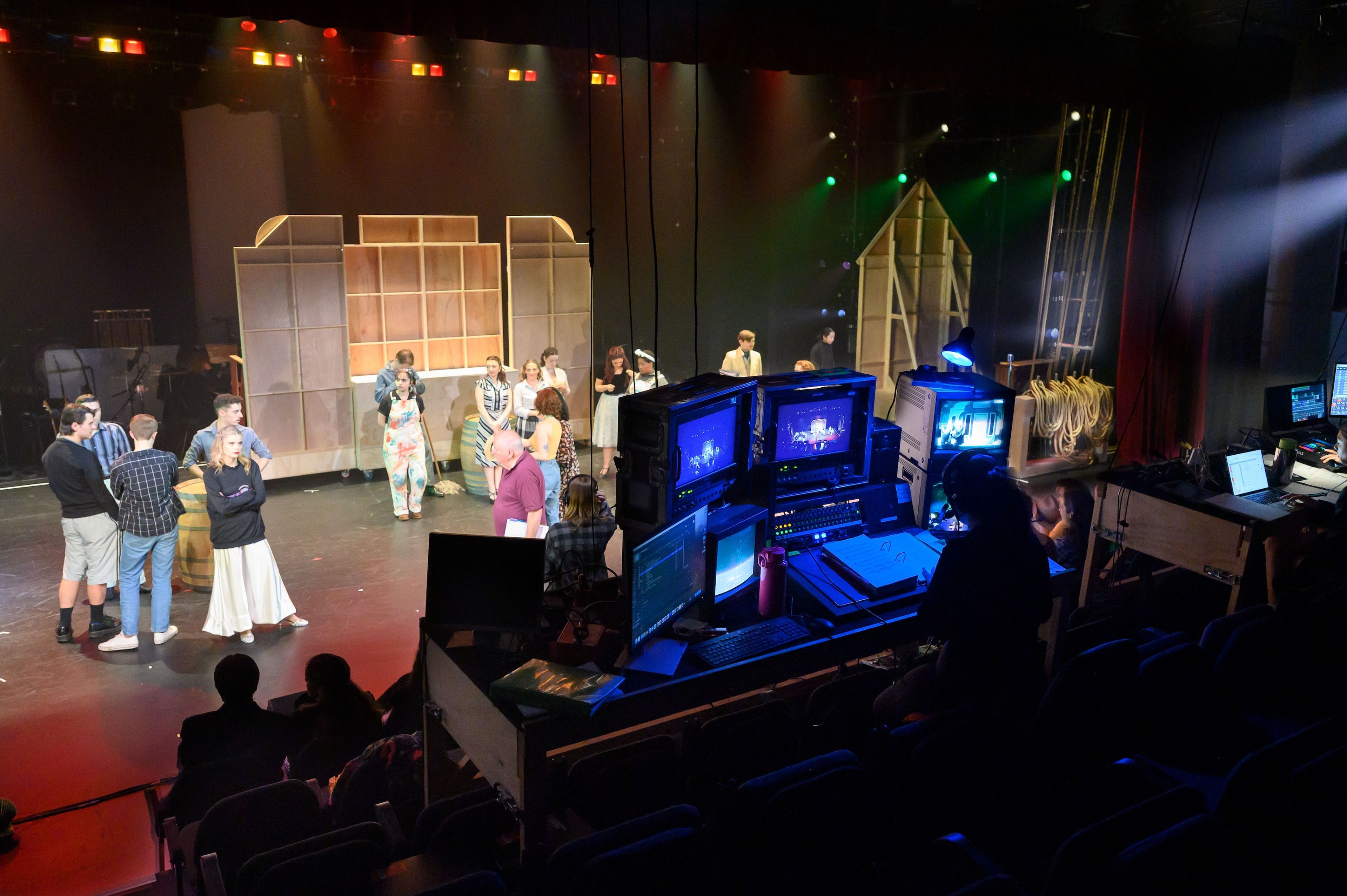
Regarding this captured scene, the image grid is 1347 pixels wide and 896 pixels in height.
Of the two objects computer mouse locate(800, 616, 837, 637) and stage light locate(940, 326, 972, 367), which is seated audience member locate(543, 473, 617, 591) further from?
stage light locate(940, 326, 972, 367)

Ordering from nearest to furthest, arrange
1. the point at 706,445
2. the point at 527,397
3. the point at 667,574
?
1. the point at 667,574
2. the point at 706,445
3. the point at 527,397

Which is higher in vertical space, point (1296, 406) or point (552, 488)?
point (1296, 406)

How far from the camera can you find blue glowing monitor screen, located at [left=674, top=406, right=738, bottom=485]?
3627 mm

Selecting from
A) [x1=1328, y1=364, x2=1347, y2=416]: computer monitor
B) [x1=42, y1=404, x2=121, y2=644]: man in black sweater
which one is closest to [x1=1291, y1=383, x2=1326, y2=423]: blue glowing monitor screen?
[x1=1328, y1=364, x2=1347, y2=416]: computer monitor

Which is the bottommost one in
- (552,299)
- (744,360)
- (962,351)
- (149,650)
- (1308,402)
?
(149,650)

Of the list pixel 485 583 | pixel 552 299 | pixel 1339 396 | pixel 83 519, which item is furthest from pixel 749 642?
pixel 552 299

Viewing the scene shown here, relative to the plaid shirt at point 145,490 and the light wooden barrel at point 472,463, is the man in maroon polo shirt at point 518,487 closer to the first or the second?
the plaid shirt at point 145,490

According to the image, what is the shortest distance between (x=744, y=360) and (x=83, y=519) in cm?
574

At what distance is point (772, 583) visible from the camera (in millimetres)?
3754

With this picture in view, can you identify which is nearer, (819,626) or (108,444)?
(819,626)

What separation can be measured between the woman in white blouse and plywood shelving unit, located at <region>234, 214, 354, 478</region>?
1.88m

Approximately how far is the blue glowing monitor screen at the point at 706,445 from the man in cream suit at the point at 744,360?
17.5 ft

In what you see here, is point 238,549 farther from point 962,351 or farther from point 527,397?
point 962,351

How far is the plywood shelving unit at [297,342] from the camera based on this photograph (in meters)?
8.64
